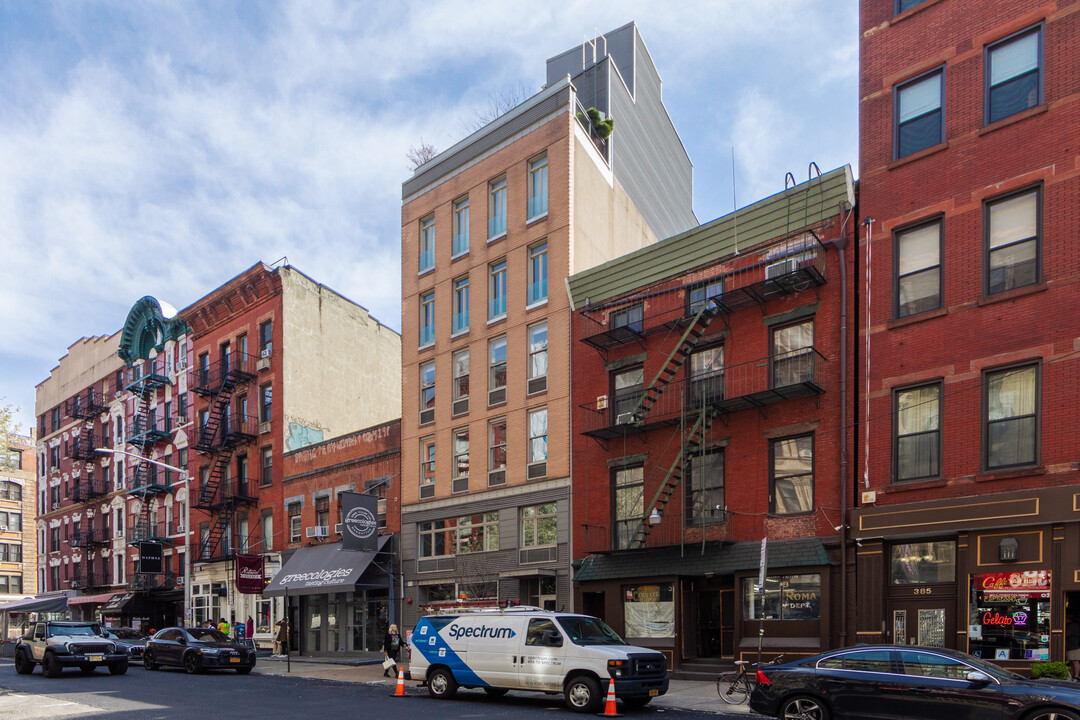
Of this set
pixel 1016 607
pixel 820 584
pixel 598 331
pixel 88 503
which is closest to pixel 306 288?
Result: pixel 598 331

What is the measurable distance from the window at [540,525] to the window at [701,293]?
8.23 meters

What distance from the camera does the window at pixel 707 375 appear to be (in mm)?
26219

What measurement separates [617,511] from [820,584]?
731 cm

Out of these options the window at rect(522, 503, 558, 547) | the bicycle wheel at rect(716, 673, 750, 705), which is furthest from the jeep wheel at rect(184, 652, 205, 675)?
the bicycle wheel at rect(716, 673, 750, 705)

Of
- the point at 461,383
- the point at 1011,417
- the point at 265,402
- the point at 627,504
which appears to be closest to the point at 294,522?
the point at 265,402

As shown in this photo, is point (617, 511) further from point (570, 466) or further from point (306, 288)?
point (306, 288)

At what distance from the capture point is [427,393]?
36750mm

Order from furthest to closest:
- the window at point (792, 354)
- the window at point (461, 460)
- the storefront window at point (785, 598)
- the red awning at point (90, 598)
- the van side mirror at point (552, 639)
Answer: the red awning at point (90, 598), the window at point (461, 460), the window at point (792, 354), the storefront window at point (785, 598), the van side mirror at point (552, 639)

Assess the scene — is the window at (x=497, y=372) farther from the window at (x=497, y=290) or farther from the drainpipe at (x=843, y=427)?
the drainpipe at (x=843, y=427)

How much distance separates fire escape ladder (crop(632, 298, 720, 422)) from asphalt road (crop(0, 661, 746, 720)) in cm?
918

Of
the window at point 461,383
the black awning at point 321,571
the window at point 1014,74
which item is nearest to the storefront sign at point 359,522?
the black awning at point 321,571

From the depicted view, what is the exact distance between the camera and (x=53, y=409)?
219ft

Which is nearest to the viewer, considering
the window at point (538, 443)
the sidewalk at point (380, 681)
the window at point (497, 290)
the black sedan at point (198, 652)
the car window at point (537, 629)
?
the car window at point (537, 629)

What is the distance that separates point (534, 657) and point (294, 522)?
83.6 feet
